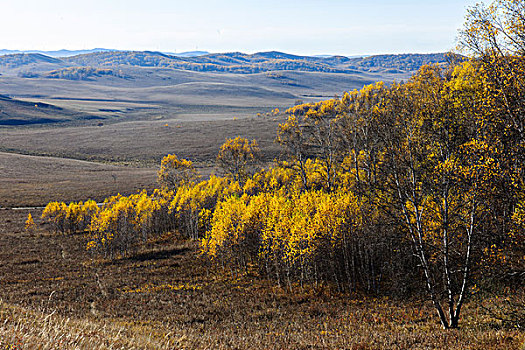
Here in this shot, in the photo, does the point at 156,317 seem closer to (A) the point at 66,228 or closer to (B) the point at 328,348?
(B) the point at 328,348

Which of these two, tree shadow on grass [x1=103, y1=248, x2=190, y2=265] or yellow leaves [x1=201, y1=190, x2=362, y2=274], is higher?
yellow leaves [x1=201, y1=190, x2=362, y2=274]

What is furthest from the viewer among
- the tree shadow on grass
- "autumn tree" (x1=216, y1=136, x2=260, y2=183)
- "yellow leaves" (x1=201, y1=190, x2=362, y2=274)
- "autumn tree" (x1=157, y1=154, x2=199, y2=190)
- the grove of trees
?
"autumn tree" (x1=157, y1=154, x2=199, y2=190)

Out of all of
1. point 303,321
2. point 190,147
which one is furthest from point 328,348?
point 190,147

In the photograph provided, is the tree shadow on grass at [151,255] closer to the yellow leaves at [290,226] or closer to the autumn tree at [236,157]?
the yellow leaves at [290,226]

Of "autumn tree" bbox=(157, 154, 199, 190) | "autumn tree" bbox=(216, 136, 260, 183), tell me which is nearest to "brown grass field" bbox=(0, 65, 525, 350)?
"autumn tree" bbox=(157, 154, 199, 190)

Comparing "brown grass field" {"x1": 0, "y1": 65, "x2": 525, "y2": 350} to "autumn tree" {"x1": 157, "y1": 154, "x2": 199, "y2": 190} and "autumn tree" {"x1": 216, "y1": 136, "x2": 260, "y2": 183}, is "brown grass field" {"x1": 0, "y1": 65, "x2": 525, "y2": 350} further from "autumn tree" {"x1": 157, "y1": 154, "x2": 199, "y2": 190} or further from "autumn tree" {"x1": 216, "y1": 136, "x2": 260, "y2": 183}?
"autumn tree" {"x1": 216, "y1": 136, "x2": 260, "y2": 183}

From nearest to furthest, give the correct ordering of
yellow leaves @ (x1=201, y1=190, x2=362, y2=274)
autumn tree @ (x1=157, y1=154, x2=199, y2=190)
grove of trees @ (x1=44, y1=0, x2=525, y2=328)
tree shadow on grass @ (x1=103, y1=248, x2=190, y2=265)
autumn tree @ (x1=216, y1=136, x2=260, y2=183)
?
grove of trees @ (x1=44, y1=0, x2=525, y2=328)
yellow leaves @ (x1=201, y1=190, x2=362, y2=274)
tree shadow on grass @ (x1=103, y1=248, x2=190, y2=265)
autumn tree @ (x1=216, y1=136, x2=260, y2=183)
autumn tree @ (x1=157, y1=154, x2=199, y2=190)

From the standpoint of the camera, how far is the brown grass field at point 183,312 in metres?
10.5

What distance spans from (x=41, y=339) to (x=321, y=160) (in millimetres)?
32254

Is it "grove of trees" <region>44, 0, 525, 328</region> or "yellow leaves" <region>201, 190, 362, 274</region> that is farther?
"yellow leaves" <region>201, 190, 362, 274</region>

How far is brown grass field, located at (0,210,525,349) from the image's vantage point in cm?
1048

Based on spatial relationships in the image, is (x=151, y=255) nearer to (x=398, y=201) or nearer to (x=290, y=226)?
(x=290, y=226)

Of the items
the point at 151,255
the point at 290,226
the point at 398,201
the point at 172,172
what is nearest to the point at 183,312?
the point at 290,226

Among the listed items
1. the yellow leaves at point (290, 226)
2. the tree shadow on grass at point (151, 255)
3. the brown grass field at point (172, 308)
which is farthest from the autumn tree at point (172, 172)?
the yellow leaves at point (290, 226)
